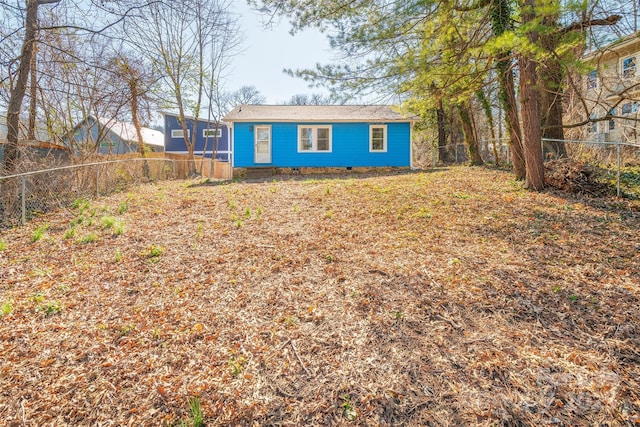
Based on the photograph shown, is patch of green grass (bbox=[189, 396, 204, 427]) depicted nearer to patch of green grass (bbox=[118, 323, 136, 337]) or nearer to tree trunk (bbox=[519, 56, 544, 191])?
patch of green grass (bbox=[118, 323, 136, 337])

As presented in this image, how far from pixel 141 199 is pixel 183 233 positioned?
319 cm

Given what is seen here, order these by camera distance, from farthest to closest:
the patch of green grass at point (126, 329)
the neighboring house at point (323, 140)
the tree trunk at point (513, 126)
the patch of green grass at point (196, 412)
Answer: the neighboring house at point (323, 140), the tree trunk at point (513, 126), the patch of green grass at point (126, 329), the patch of green grass at point (196, 412)

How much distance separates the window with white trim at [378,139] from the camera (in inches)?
544

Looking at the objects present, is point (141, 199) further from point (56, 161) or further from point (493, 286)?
point (493, 286)

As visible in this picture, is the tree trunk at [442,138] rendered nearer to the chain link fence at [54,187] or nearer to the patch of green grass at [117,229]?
the chain link fence at [54,187]

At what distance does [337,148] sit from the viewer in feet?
45.0

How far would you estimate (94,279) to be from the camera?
3.68 metres

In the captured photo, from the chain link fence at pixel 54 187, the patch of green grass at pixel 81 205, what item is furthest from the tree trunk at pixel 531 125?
the chain link fence at pixel 54 187

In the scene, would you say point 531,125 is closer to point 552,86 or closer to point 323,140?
point 552,86

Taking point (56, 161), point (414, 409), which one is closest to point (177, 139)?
point (56, 161)

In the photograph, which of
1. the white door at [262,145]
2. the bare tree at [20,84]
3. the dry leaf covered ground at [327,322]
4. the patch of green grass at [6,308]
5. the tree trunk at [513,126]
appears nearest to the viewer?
the dry leaf covered ground at [327,322]

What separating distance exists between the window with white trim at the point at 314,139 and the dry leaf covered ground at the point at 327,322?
8.77 metres

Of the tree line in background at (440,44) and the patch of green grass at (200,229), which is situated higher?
the tree line in background at (440,44)

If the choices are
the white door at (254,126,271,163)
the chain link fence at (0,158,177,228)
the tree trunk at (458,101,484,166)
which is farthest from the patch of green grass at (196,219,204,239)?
the tree trunk at (458,101,484,166)
